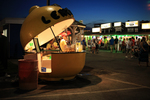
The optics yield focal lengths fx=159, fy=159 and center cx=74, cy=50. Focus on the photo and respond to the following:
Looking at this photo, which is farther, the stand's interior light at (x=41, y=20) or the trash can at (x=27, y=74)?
the stand's interior light at (x=41, y=20)

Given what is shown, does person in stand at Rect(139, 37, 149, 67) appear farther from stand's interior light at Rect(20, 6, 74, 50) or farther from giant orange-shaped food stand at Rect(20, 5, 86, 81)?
stand's interior light at Rect(20, 6, 74, 50)

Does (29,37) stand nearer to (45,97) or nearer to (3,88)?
(3,88)

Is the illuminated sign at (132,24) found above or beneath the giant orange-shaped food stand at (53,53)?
above

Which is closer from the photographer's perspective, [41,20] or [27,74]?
[27,74]

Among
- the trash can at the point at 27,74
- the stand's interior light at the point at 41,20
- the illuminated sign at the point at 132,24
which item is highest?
the illuminated sign at the point at 132,24

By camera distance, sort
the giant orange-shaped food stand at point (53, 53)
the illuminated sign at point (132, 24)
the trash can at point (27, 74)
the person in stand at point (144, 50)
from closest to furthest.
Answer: the trash can at point (27, 74) → the giant orange-shaped food stand at point (53, 53) → the person in stand at point (144, 50) → the illuminated sign at point (132, 24)

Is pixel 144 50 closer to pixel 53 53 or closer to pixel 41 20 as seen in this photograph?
pixel 53 53

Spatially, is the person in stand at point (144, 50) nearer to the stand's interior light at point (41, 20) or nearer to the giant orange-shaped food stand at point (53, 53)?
the giant orange-shaped food stand at point (53, 53)

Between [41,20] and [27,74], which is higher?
[41,20]

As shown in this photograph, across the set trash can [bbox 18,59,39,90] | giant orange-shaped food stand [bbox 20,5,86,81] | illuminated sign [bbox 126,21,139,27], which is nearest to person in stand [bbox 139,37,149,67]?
giant orange-shaped food stand [bbox 20,5,86,81]

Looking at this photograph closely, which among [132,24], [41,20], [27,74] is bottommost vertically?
[27,74]

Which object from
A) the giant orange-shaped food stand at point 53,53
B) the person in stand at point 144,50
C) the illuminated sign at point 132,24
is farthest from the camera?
the illuminated sign at point 132,24

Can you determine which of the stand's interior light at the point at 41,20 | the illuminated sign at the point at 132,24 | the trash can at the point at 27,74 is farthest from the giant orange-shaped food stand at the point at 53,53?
the illuminated sign at the point at 132,24

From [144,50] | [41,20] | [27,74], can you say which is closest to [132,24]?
[144,50]
